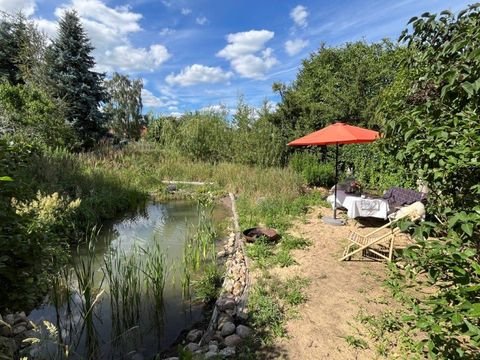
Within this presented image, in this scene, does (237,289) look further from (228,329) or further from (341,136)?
(341,136)

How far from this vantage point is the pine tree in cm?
1574

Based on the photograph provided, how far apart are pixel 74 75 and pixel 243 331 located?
671 inches

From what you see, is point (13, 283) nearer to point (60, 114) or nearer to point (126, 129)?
point (60, 114)

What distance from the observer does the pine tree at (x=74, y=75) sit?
51.6ft

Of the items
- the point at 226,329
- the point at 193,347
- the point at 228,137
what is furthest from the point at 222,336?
the point at 228,137

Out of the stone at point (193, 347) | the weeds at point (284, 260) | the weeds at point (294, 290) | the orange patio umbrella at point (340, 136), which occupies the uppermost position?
the orange patio umbrella at point (340, 136)

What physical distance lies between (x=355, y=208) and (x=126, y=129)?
30.6 meters

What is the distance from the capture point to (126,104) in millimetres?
31969

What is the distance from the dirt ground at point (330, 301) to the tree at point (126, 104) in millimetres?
30469

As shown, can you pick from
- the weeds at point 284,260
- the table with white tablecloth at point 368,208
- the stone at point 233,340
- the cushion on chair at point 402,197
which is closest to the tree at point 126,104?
the cushion on chair at point 402,197

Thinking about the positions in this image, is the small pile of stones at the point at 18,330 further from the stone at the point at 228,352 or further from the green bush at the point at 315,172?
the green bush at the point at 315,172

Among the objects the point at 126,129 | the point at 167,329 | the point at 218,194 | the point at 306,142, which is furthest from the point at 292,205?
the point at 126,129

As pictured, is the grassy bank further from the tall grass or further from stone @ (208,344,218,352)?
stone @ (208,344,218,352)

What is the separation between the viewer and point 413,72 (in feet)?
6.34
